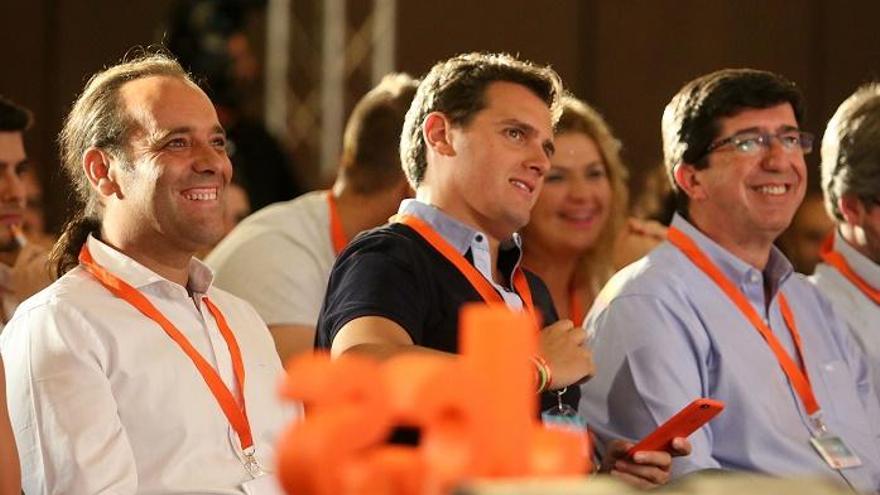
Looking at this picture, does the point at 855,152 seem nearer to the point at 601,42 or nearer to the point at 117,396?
the point at 117,396

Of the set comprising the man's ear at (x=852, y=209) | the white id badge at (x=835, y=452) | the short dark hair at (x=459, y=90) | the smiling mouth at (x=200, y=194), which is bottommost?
the white id badge at (x=835, y=452)

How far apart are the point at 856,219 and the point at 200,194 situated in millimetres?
1760

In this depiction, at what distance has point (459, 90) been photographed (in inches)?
120

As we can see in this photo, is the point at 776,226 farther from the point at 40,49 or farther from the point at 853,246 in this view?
the point at 40,49

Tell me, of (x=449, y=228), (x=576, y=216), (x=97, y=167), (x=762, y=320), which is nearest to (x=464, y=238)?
(x=449, y=228)

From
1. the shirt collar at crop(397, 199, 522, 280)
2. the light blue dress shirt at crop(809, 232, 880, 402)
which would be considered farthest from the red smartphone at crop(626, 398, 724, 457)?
the light blue dress shirt at crop(809, 232, 880, 402)

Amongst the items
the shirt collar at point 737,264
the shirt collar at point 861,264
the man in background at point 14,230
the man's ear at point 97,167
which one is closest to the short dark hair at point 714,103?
the shirt collar at point 737,264

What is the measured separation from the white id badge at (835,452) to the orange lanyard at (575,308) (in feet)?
3.22

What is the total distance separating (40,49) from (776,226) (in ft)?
12.7

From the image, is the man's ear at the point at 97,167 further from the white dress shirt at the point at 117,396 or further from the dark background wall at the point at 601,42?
the dark background wall at the point at 601,42

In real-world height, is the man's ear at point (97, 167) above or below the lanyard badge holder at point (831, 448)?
above

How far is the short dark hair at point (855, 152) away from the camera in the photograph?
3857 millimetres

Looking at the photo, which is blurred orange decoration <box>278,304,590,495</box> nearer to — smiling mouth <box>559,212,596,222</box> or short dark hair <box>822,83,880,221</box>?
short dark hair <box>822,83,880,221</box>

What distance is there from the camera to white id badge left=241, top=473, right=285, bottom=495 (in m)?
2.77
